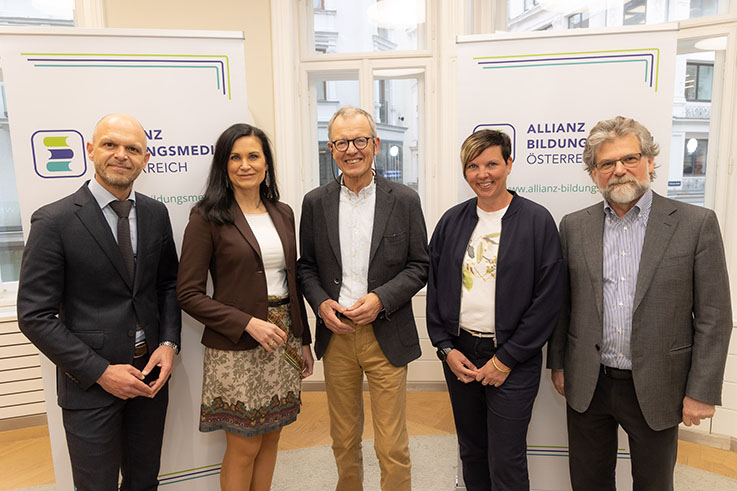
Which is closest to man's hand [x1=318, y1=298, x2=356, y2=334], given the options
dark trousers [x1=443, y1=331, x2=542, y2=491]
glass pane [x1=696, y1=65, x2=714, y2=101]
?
dark trousers [x1=443, y1=331, x2=542, y2=491]

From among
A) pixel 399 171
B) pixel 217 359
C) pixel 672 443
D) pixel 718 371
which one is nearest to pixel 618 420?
pixel 672 443

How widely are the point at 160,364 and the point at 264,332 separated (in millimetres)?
467

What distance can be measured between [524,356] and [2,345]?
3.52 meters

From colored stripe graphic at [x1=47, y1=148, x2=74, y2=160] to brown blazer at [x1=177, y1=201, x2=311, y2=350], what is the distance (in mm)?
704

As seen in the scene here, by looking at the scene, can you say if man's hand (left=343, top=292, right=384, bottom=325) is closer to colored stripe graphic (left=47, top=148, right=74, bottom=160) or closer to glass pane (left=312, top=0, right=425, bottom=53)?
colored stripe graphic (left=47, top=148, right=74, bottom=160)

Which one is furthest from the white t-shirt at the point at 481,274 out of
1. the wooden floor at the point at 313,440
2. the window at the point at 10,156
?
the window at the point at 10,156

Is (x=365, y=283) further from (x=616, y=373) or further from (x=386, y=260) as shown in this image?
(x=616, y=373)

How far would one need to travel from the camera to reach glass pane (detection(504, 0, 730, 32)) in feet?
10.2

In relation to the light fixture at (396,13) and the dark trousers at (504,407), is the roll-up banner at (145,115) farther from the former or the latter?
the light fixture at (396,13)

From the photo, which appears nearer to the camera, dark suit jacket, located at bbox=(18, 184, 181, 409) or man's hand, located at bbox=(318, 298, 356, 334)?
dark suit jacket, located at bbox=(18, 184, 181, 409)

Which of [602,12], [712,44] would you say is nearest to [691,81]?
[712,44]

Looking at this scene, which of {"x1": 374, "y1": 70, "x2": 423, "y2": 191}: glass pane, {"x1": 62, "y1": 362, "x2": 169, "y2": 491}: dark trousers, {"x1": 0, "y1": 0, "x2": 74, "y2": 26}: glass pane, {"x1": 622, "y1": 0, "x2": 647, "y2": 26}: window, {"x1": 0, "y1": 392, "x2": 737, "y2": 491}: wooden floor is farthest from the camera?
{"x1": 374, "y1": 70, "x2": 423, "y2": 191}: glass pane

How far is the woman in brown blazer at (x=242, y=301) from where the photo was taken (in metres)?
1.83

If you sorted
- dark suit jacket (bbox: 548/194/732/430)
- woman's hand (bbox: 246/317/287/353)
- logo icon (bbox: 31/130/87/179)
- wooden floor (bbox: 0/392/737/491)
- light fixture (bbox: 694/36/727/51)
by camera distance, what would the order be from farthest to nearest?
light fixture (bbox: 694/36/727/51)
wooden floor (bbox: 0/392/737/491)
logo icon (bbox: 31/130/87/179)
woman's hand (bbox: 246/317/287/353)
dark suit jacket (bbox: 548/194/732/430)
